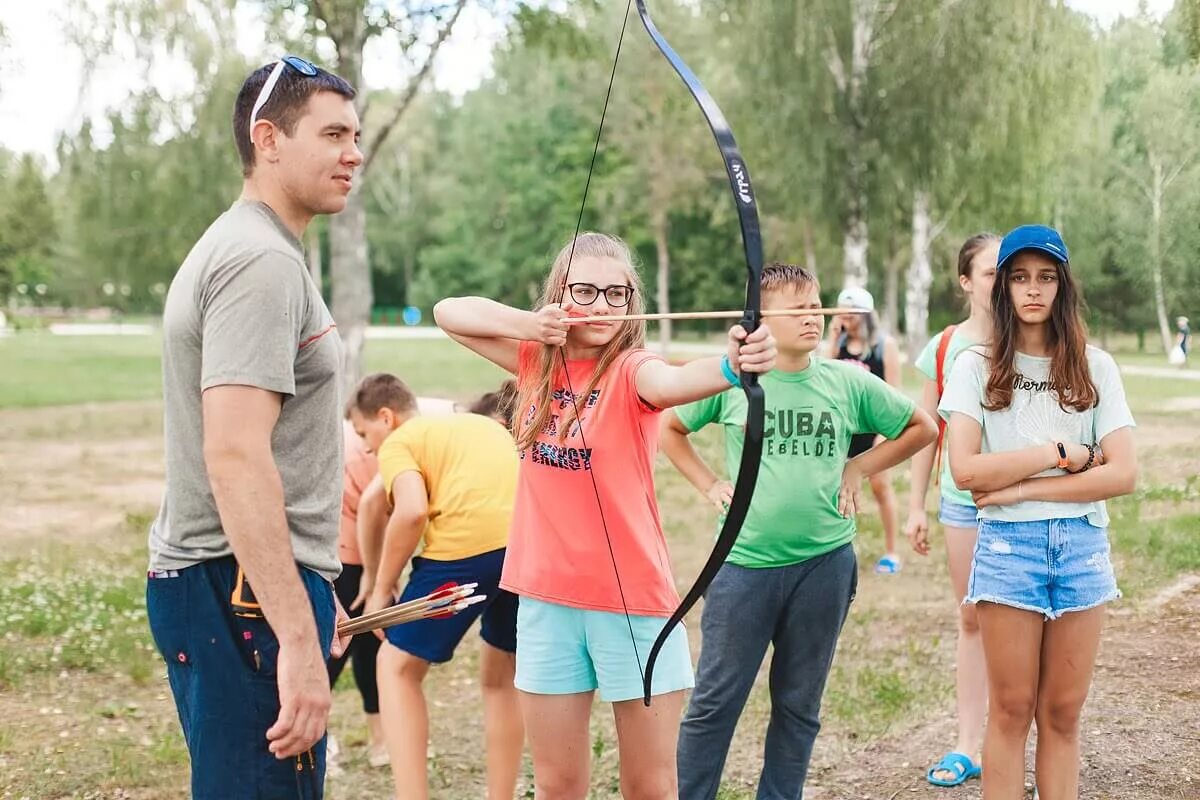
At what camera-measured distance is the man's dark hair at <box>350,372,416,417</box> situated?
4.04 metres

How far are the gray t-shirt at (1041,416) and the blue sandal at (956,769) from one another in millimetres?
1243

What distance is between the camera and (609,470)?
263cm

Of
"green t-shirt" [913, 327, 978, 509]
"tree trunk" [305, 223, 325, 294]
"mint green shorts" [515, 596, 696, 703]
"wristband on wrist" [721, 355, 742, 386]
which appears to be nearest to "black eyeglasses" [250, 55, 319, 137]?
"wristband on wrist" [721, 355, 742, 386]

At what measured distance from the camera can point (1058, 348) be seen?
301cm

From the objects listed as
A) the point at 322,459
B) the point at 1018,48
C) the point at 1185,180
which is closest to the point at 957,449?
the point at 322,459

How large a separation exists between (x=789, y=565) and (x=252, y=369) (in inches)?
69.6

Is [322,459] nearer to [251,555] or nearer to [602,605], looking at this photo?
Result: [251,555]

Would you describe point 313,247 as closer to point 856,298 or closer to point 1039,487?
point 856,298

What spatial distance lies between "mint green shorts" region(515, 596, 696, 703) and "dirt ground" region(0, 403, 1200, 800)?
152cm

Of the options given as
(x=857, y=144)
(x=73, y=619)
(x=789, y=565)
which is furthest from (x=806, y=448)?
(x=857, y=144)

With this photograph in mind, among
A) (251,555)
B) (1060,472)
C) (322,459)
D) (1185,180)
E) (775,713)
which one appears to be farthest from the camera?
(1185,180)

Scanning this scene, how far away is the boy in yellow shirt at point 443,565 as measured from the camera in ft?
12.0

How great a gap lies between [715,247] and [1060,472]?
39.4 metres

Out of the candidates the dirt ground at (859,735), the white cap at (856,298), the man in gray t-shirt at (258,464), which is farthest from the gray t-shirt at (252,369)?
the white cap at (856,298)
